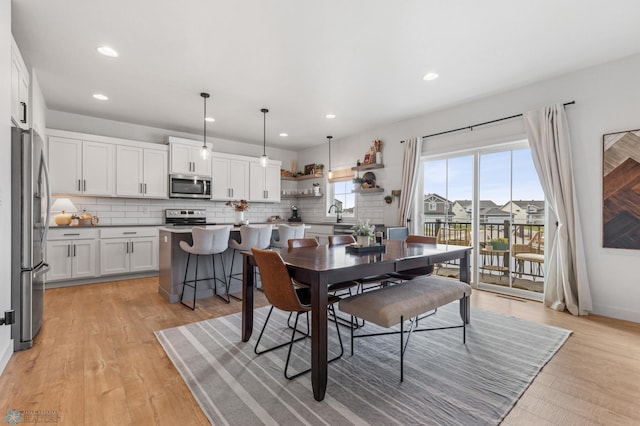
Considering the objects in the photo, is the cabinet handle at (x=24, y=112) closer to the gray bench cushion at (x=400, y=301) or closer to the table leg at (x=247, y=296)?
the table leg at (x=247, y=296)

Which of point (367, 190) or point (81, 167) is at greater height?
point (81, 167)

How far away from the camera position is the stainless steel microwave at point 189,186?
5473 millimetres

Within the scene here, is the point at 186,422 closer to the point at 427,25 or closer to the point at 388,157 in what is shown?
the point at 427,25

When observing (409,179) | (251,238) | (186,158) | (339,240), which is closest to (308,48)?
(339,240)

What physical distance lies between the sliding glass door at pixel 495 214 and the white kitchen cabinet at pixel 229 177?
3.74 meters

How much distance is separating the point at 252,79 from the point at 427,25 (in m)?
2.01

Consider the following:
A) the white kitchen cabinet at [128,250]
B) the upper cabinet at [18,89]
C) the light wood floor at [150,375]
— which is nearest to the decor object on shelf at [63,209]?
the white kitchen cabinet at [128,250]

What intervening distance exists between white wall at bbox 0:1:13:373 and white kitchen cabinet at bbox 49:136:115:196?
8.93 feet

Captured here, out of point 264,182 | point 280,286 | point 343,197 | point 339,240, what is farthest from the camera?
point 264,182

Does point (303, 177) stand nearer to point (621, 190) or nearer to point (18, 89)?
point (18, 89)

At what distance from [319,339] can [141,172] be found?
189 inches

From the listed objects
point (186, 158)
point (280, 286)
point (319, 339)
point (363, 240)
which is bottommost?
point (319, 339)

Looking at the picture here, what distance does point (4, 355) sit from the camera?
2100 millimetres

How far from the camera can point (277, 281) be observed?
6.51ft
